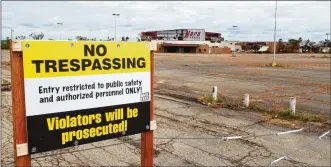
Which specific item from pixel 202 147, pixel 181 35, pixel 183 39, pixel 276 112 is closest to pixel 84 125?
pixel 202 147

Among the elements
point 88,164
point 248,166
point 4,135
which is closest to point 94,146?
point 88,164

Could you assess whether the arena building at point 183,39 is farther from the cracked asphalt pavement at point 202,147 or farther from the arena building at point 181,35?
the cracked asphalt pavement at point 202,147

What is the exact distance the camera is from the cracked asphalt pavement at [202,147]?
583 cm

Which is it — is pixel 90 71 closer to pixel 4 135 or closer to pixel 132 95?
pixel 132 95

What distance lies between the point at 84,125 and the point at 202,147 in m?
3.96

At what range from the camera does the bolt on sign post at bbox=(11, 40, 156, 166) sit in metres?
2.86

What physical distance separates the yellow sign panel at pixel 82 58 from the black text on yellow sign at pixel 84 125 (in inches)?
15.8

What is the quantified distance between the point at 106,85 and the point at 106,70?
159mm

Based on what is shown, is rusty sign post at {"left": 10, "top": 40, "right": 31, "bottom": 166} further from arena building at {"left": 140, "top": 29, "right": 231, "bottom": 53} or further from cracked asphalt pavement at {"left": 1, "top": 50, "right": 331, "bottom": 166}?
arena building at {"left": 140, "top": 29, "right": 231, "bottom": 53}

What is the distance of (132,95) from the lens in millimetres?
3568

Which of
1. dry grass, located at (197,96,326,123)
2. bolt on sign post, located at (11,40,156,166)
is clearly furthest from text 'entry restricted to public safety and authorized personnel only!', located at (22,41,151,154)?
dry grass, located at (197,96,326,123)

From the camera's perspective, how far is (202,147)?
6.74 metres

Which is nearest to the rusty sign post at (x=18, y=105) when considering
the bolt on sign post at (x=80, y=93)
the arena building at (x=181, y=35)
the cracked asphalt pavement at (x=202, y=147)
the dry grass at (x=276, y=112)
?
the bolt on sign post at (x=80, y=93)

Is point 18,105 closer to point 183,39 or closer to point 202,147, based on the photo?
point 202,147
